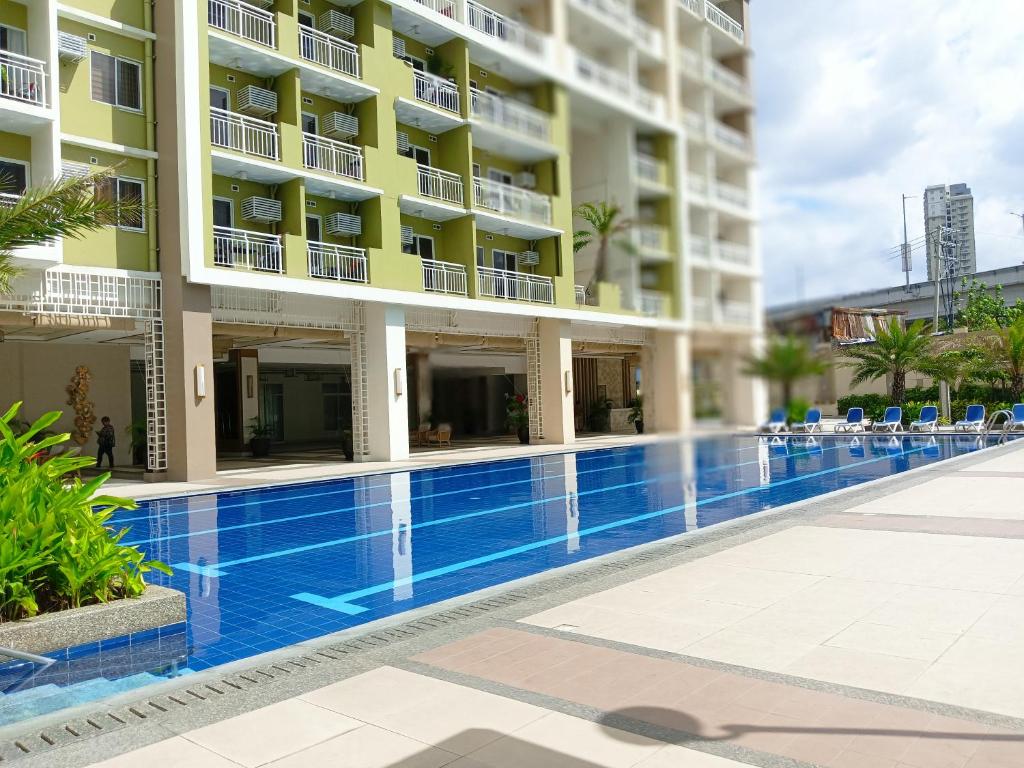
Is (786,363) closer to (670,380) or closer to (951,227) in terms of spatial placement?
(670,380)

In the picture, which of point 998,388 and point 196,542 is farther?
point 998,388

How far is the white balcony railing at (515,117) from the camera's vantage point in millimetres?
1302

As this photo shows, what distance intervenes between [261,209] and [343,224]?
2288 mm

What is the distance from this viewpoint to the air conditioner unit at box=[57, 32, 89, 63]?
55.9 feet

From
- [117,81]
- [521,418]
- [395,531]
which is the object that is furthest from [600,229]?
[521,418]

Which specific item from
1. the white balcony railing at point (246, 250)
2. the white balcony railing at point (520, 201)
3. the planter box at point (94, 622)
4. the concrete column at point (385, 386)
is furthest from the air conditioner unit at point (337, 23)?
the white balcony railing at point (520, 201)

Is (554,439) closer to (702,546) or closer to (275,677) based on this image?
(702,546)

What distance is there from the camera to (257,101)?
20156 millimetres

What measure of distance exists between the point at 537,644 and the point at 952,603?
3146mm

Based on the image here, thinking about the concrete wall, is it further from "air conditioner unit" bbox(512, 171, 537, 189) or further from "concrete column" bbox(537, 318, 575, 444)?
"air conditioner unit" bbox(512, 171, 537, 189)

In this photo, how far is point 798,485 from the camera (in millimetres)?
15328

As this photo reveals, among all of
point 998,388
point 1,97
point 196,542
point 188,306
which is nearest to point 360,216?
point 188,306

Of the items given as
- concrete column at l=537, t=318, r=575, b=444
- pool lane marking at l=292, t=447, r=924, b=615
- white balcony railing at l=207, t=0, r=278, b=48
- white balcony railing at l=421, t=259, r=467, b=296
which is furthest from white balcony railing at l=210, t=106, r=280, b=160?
pool lane marking at l=292, t=447, r=924, b=615

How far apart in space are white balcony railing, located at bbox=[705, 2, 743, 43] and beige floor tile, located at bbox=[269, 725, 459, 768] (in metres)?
3.29
